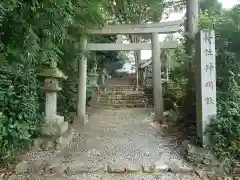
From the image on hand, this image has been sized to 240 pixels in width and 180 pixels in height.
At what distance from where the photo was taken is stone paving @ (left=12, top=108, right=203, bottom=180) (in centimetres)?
423

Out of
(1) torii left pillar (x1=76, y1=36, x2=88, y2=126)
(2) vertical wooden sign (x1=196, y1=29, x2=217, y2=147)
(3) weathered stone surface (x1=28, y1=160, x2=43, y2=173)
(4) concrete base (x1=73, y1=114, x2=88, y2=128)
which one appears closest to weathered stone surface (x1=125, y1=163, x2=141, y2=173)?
(2) vertical wooden sign (x1=196, y1=29, x2=217, y2=147)

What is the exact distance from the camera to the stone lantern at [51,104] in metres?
5.74

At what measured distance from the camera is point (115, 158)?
15.8 ft

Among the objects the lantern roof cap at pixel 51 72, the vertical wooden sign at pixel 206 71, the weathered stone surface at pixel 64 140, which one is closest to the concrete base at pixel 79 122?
the weathered stone surface at pixel 64 140

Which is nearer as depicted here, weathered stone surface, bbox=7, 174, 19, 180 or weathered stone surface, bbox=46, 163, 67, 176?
weathered stone surface, bbox=7, 174, 19, 180

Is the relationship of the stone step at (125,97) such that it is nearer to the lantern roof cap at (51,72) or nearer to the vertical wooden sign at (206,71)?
the lantern roof cap at (51,72)

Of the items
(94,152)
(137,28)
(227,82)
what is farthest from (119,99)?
(227,82)

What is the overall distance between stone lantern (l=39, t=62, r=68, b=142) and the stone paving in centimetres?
50

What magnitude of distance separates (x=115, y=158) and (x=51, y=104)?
7.04 ft

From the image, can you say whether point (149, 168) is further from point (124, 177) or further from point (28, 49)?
point (28, 49)

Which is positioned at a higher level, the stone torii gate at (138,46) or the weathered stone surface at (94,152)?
the stone torii gate at (138,46)

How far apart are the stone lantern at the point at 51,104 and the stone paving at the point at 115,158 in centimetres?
50

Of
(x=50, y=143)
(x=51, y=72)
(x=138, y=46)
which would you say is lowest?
(x=50, y=143)

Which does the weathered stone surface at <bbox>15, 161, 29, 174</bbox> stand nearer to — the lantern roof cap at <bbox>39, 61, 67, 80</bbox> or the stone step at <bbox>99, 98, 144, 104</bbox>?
the lantern roof cap at <bbox>39, 61, 67, 80</bbox>
